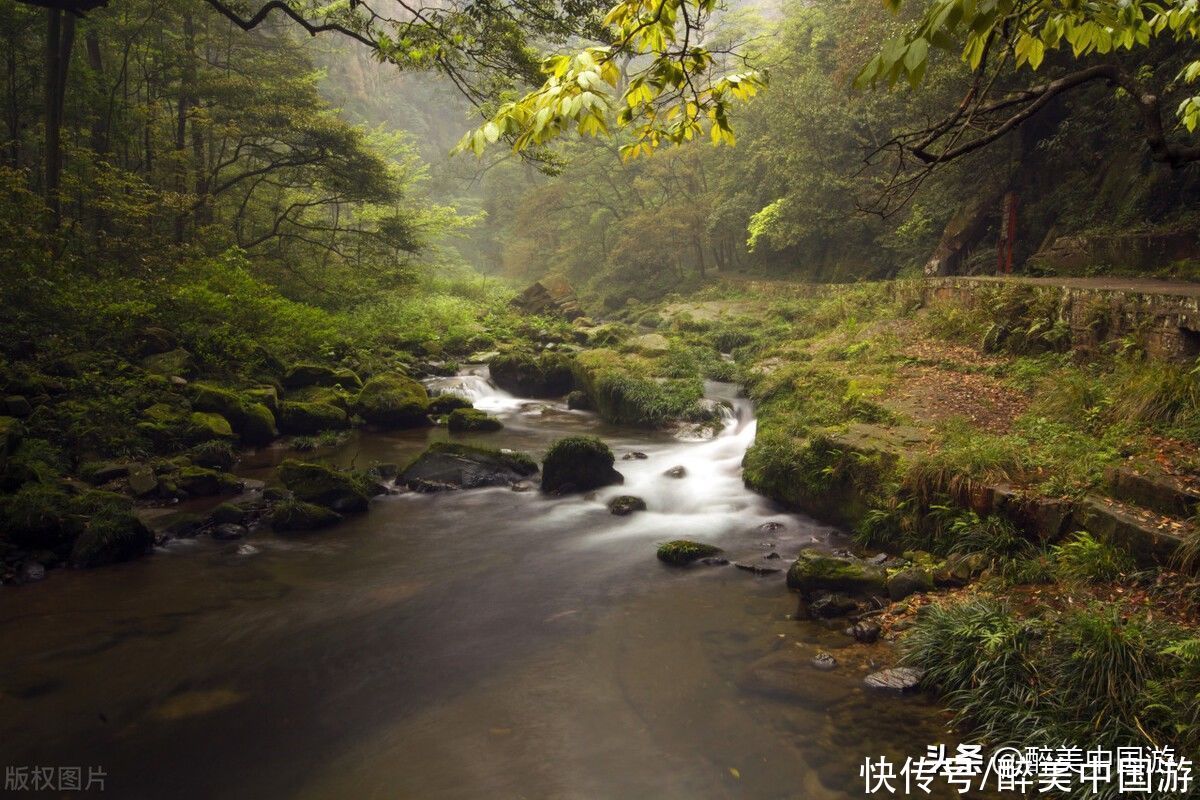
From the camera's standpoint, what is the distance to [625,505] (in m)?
9.77

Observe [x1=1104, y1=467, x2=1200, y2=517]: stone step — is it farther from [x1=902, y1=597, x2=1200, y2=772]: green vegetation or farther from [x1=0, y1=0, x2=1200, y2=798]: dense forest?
[x1=902, y1=597, x2=1200, y2=772]: green vegetation

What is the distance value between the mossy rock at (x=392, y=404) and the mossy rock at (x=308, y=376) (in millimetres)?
887

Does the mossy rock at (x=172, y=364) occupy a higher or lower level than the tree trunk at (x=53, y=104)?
lower

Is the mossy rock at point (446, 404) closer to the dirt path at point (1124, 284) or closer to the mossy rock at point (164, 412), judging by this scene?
the mossy rock at point (164, 412)

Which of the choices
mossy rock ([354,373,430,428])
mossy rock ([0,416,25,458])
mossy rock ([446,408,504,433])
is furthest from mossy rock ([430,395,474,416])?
mossy rock ([0,416,25,458])

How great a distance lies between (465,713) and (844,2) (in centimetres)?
2587

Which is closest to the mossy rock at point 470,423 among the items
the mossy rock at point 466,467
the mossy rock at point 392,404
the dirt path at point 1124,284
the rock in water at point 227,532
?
the mossy rock at point 392,404

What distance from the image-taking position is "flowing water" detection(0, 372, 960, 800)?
4586mm

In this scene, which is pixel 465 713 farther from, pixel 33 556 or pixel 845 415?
pixel 845 415

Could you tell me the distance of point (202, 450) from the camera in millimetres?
10680

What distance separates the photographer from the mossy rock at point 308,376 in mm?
14562

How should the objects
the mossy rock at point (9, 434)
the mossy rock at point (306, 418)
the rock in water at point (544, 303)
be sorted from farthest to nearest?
the rock in water at point (544, 303), the mossy rock at point (306, 418), the mossy rock at point (9, 434)

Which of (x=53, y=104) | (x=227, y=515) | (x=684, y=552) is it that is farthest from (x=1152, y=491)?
(x=53, y=104)

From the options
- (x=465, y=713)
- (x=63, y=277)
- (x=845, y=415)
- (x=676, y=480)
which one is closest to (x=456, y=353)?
(x=63, y=277)
